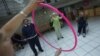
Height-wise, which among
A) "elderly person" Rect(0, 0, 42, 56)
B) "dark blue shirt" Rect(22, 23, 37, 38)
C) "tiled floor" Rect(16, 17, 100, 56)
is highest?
"elderly person" Rect(0, 0, 42, 56)

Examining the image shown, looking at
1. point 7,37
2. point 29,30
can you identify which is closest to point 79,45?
point 29,30

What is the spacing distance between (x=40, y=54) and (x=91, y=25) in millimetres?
2839

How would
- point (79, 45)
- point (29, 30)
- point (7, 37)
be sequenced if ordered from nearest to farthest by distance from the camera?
point (7, 37) → point (29, 30) → point (79, 45)

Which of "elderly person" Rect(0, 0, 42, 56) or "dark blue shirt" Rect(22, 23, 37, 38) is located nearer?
"elderly person" Rect(0, 0, 42, 56)

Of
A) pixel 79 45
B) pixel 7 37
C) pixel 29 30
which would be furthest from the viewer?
pixel 79 45

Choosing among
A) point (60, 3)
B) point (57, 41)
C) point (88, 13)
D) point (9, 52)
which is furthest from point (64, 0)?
point (9, 52)

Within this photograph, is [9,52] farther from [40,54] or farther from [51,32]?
[51,32]

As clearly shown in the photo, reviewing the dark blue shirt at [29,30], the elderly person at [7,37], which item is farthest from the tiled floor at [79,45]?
the elderly person at [7,37]

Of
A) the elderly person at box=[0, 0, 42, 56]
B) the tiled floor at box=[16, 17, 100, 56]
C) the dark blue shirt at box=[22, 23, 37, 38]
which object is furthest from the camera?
the tiled floor at box=[16, 17, 100, 56]

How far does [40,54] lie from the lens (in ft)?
14.2

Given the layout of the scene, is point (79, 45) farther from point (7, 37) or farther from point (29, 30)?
point (7, 37)

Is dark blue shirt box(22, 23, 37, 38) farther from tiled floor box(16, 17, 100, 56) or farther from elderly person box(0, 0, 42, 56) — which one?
elderly person box(0, 0, 42, 56)

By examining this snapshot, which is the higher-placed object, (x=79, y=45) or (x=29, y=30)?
(x=29, y=30)

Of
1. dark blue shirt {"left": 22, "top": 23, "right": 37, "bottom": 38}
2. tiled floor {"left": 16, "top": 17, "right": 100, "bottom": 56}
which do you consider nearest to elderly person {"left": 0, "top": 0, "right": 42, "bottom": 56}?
dark blue shirt {"left": 22, "top": 23, "right": 37, "bottom": 38}
